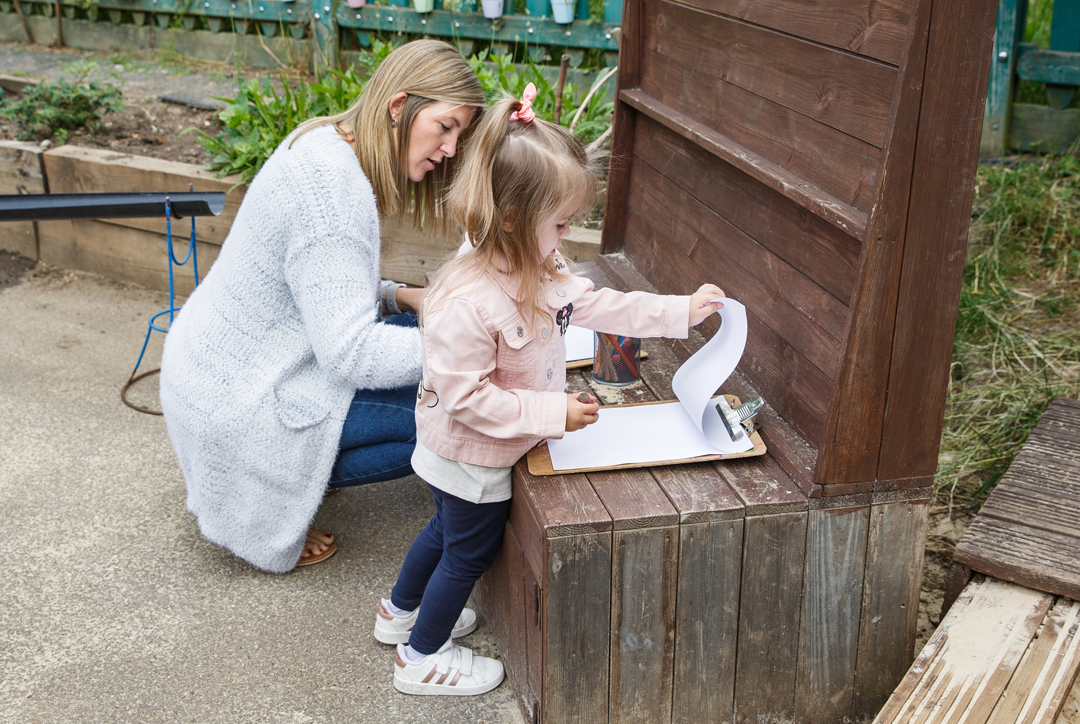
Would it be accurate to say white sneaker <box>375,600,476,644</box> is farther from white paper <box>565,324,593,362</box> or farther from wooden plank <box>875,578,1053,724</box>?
wooden plank <box>875,578,1053,724</box>

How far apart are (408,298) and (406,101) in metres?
0.64

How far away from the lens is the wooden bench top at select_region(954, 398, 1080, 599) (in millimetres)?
1984

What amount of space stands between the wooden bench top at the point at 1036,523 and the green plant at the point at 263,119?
3.04m

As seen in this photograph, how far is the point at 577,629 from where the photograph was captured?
1.83 m

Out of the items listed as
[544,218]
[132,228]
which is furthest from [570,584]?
[132,228]

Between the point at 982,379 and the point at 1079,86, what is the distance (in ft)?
6.04

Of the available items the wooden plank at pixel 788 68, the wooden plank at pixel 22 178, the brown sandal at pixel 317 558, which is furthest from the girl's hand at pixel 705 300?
the wooden plank at pixel 22 178

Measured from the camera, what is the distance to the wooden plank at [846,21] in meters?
1.58

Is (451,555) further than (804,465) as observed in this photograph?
Yes

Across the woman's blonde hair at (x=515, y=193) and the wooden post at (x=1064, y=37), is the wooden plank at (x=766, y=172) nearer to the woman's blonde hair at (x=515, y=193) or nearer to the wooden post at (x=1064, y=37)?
the woman's blonde hair at (x=515, y=193)

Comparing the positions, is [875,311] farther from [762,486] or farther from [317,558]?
[317,558]

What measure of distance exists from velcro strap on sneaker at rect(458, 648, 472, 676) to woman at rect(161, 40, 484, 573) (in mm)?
498

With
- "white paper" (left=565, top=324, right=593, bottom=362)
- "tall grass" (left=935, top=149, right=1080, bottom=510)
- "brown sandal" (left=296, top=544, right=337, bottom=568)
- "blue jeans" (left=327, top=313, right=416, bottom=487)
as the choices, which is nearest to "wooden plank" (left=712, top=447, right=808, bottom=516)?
"white paper" (left=565, top=324, right=593, bottom=362)

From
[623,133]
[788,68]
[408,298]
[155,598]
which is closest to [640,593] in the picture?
[788,68]
